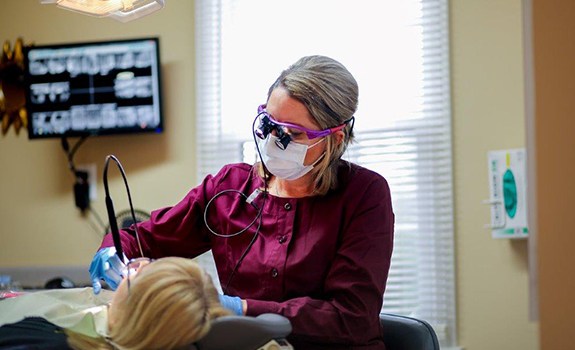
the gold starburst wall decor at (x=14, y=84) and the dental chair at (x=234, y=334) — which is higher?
the gold starburst wall decor at (x=14, y=84)

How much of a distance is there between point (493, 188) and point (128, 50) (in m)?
1.74

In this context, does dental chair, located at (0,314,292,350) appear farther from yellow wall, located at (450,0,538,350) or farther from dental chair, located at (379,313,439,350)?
yellow wall, located at (450,0,538,350)

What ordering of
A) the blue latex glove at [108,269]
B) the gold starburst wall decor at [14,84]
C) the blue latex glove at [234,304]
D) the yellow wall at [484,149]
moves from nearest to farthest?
the blue latex glove at [234,304] → the blue latex glove at [108,269] → the yellow wall at [484,149] → the gold starburst wall decor at [14,84]

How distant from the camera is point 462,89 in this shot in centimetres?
327

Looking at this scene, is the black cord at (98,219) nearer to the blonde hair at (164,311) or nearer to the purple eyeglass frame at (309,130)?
the purple eyeglass frame at (309,130)

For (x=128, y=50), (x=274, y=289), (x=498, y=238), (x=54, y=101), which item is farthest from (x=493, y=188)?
(x=54, y=101)

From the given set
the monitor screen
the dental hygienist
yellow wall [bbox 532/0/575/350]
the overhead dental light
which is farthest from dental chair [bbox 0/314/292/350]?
the monitor screen

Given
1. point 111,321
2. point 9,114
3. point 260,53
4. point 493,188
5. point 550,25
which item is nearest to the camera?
point 550,25

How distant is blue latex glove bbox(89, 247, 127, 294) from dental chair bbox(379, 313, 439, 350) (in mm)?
687

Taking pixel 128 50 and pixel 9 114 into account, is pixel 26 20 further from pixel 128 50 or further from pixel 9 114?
pixel 128 50

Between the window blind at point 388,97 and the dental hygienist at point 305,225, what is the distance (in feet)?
3.51

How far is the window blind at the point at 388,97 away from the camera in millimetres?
3264

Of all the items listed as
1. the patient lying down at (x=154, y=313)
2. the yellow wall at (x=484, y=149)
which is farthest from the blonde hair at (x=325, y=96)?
the yellow wall at (x=484, y=149)


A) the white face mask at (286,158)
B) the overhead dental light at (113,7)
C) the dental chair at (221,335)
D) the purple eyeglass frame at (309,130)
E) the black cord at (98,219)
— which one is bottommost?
the dental chair at (221,335)
